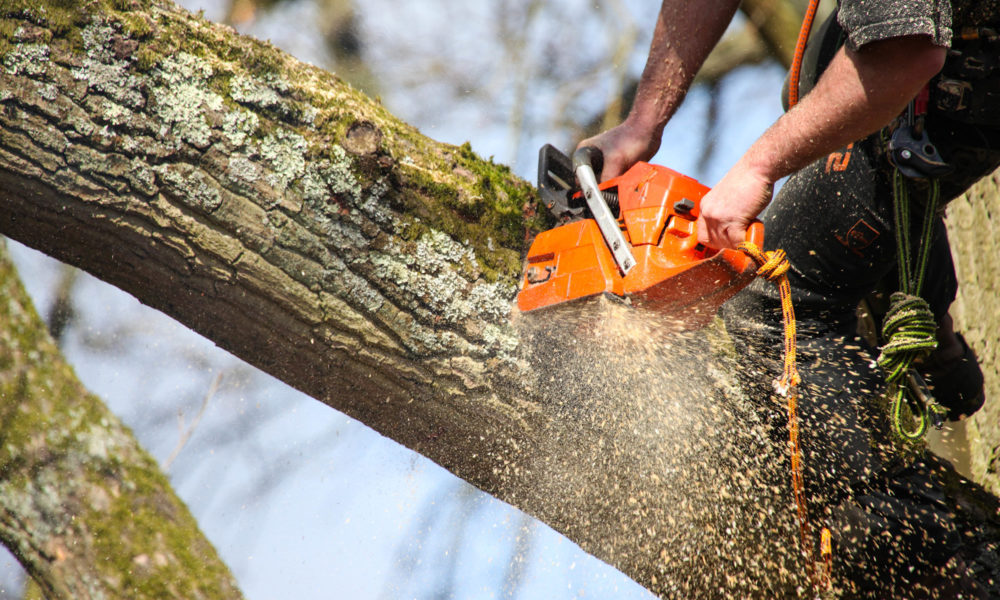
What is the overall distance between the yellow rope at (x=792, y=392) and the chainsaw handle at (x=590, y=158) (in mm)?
664

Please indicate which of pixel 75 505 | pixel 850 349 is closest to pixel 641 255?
pixel 850 349

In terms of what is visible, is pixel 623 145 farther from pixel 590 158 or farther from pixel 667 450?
pixel 667 450

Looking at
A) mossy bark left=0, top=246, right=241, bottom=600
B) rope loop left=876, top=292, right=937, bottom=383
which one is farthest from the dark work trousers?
mossy bark left=0, top=246, right=241, bottom=600

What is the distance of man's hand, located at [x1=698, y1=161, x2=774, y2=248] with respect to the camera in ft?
4.97

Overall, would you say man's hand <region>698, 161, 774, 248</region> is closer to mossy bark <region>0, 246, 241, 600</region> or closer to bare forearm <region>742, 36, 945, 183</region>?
bare forearm <region>742, 36, 945, 183</region>

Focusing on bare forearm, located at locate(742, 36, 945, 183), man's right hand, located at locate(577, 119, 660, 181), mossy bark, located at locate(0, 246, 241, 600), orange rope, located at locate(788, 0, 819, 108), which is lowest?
mossy bark, located at locate(0, 246, 241, 600)

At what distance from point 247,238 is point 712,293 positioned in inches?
53.9

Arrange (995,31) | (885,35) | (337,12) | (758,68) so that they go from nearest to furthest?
(885,35), (995,31), (758,68), (337,12)

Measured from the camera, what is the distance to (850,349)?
2010 mm

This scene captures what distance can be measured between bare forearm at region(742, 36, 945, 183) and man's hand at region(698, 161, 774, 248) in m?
0.03

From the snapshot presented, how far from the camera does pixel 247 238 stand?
1.63 m

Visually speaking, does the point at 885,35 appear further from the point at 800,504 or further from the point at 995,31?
the point at 800,504

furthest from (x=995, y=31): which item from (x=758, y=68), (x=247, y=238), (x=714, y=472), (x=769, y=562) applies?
(x=758, y=68)

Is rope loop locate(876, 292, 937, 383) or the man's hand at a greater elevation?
the man's hand
